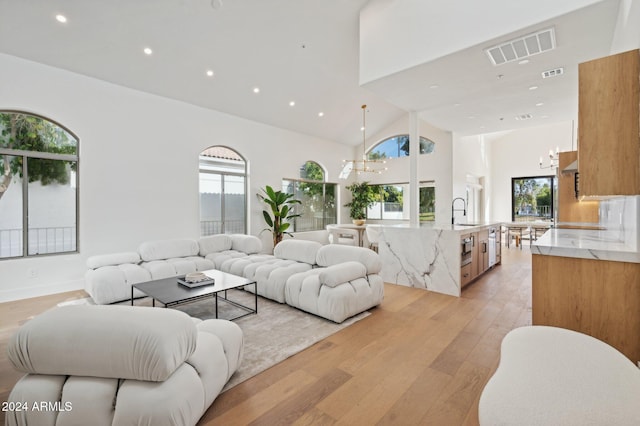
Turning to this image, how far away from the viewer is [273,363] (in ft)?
7.69

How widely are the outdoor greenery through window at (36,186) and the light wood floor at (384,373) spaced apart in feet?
3.79

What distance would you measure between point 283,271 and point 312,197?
16.9ft

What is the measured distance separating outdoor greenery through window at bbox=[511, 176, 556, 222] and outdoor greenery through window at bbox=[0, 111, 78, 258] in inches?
502

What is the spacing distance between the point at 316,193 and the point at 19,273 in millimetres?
6561

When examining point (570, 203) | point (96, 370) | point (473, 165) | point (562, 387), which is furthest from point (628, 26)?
point (473, 165)

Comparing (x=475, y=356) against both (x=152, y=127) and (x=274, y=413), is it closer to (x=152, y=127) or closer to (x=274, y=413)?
(x=274, y=413)

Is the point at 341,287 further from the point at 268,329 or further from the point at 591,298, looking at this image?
the point at 591,298

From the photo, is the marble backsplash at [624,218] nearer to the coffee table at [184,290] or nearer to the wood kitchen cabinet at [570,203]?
the wood kitchen cabinet at [570,203]

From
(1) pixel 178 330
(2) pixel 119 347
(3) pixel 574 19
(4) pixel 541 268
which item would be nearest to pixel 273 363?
(1) pixel 178 330

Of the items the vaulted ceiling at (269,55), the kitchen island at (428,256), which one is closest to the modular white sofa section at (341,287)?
the kitchen island at (428,256)

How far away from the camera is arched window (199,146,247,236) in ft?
20.8

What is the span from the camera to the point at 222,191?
21.7 ft

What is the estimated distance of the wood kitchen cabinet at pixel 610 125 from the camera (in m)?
1.80

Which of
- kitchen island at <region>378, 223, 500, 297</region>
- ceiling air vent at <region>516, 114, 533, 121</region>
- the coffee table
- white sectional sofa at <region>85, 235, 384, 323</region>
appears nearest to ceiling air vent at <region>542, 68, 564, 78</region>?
ceiling air vent at <region>516, 114, 533, 121</region>
